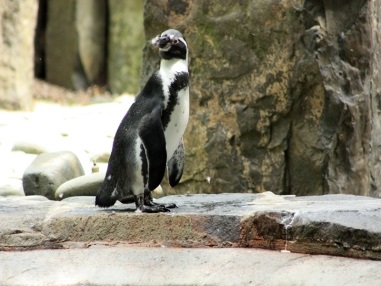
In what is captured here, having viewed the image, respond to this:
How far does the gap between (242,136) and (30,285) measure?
227 cm

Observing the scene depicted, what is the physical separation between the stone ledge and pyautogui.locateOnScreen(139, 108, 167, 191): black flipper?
196mm

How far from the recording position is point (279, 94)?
5020 mm

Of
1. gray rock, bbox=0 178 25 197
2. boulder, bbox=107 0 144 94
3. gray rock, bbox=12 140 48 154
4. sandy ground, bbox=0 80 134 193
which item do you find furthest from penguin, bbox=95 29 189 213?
boulder, bbox=107 0 144 94

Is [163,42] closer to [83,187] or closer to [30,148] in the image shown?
[83,187]

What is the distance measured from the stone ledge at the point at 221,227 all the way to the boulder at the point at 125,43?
730 cm

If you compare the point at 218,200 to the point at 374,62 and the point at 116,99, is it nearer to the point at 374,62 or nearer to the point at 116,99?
the point at 374,62

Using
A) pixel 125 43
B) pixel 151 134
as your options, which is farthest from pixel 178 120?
pixel 125 43

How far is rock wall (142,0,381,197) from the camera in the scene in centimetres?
496

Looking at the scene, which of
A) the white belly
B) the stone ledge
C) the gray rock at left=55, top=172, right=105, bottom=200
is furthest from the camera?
the gray rock at left=55, top=172, right=105, bottom=200

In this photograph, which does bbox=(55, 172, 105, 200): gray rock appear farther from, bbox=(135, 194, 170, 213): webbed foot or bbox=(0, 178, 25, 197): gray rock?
bbox=(135, 194, 170, 213): webbed foot

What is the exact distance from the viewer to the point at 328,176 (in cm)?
498

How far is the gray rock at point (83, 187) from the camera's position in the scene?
4715mm

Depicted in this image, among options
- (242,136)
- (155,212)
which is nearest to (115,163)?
(155,212)

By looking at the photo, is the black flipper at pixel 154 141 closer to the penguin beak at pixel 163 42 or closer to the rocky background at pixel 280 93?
the penguin beak at pixel 163 42
